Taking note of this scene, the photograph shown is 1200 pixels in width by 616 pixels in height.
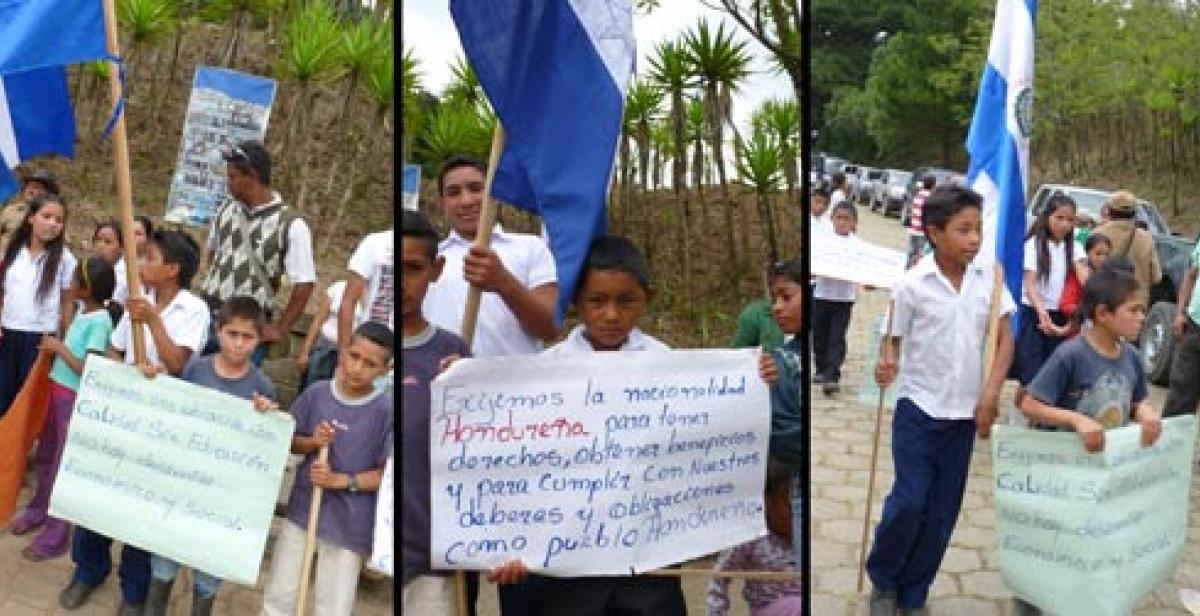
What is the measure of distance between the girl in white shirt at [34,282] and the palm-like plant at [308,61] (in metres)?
3.16

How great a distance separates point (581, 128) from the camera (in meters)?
2.77

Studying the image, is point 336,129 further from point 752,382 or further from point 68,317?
point 752,382

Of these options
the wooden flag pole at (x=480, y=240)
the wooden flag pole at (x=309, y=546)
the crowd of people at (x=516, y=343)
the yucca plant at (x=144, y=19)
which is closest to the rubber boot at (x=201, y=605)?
the wooden flag pole at (x=309, y=546)

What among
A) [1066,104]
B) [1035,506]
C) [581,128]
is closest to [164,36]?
[581,128]

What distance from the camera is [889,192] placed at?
61.9ft

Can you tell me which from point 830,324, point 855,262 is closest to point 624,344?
point 855,262

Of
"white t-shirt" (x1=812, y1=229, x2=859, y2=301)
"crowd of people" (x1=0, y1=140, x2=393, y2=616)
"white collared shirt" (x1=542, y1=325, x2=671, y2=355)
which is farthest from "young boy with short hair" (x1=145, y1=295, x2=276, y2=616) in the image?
"white t-shirt" (x1=812, y1=229, x2=859, y2=301)

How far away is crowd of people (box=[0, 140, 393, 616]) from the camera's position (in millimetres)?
3268

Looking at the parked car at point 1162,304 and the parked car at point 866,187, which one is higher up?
the parked car at point 866,187

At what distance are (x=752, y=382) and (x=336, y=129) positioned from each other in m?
6.84

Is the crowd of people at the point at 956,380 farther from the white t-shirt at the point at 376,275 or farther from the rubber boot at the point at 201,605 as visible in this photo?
the rubber boot at the point at 201,605

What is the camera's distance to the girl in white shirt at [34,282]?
4480mm

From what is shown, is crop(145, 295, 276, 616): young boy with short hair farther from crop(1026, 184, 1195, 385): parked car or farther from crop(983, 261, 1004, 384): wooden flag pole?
crop(1026, 184, 1195, 385): parked car

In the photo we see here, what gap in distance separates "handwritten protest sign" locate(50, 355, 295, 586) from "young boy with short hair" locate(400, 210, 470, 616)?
524 millimetres
